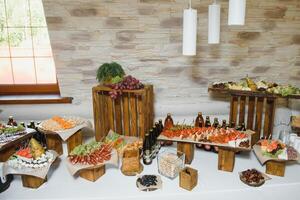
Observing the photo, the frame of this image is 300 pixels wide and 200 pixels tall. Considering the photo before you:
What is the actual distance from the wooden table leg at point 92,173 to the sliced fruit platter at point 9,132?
544 millimetres

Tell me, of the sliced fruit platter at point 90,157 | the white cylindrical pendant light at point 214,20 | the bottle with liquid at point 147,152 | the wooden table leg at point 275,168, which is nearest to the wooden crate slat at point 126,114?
the bottle with liquid at point 147,152

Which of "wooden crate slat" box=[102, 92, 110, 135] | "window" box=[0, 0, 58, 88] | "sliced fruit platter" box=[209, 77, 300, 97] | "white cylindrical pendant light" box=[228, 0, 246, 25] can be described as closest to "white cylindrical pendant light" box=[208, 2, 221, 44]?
"white cylindrical pendant light" box=[228, 0, 246, 25]

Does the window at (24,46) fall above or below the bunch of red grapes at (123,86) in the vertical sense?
above

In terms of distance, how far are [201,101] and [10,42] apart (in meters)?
1.83

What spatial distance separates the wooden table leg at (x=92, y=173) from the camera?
1.86 meters

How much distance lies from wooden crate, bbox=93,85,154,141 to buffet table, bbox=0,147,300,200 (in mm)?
475

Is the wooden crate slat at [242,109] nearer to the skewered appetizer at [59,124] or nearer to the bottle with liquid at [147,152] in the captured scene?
the bottle with liquid at [147,152]

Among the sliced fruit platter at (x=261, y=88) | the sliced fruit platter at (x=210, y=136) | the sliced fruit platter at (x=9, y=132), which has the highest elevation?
the sliced fruit platter at (x=261, y=88)

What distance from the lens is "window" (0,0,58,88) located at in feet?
8.28

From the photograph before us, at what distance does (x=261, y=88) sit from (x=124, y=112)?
110 centimetres

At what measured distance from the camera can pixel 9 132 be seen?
206 centimetres

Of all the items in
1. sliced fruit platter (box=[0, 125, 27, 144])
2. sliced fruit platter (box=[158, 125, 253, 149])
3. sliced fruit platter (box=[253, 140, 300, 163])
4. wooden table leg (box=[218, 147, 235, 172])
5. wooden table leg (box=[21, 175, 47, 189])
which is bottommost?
wooden table leg (box=[21, 175, 47, 189])

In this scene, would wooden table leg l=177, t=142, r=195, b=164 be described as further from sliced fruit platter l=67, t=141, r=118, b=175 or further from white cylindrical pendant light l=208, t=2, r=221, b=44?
white cylindrical pendant light l=208, t=2, r=221, b=44

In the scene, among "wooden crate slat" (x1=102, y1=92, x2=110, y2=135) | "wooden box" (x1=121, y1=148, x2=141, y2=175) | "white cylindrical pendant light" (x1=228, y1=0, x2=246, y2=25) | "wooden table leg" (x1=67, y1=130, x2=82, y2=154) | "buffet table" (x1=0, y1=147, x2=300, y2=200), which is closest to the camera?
"white cylindrical pendant light" (x1=228, y1=0, x2=246, y2=25)
